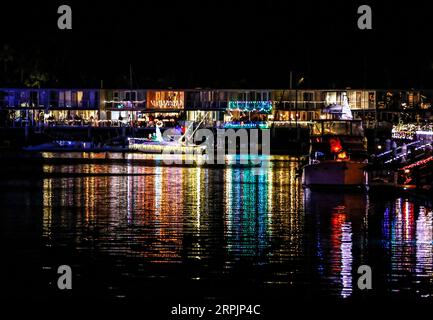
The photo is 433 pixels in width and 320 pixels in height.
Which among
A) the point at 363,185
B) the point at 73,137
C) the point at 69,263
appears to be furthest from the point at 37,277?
the point at 73,137

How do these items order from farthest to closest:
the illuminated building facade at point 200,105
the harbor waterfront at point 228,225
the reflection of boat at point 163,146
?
the illuminated building facade at point 200,105
the reflection of boat at point 163,146
the harbor waterfront at point 228,225

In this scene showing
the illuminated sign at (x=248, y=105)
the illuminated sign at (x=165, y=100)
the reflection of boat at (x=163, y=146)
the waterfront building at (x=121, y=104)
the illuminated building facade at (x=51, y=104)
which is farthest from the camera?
the waterfront building at (x=121, y=104)

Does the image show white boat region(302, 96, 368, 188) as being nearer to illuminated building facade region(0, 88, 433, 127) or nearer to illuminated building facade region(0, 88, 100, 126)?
illuminated building facade region(0, 88, 433, 127)

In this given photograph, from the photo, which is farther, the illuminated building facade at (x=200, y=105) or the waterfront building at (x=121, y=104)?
the waterfront building at (x=121, y=104)

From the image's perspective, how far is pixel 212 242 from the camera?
28.6 m

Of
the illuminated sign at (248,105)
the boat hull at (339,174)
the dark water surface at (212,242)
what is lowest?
the dark water surface at (212,242)

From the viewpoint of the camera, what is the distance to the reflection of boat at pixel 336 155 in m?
45.5

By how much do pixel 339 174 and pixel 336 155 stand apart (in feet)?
5.93

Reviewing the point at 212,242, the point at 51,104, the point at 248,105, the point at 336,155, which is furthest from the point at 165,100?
the point at 212,242

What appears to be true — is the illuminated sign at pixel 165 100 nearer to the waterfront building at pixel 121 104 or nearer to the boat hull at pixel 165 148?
the waterfront building at pixel 121 104

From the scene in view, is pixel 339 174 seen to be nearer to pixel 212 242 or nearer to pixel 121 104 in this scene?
pixel 212 242

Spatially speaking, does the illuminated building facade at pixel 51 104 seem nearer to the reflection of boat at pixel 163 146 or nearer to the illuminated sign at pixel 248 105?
the illuminated sign at pixel 248 105

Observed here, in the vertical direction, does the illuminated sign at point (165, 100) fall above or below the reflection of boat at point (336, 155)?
above

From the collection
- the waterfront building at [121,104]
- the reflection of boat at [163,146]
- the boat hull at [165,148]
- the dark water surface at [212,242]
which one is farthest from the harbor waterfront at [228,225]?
the waterfront building at [121,104]
